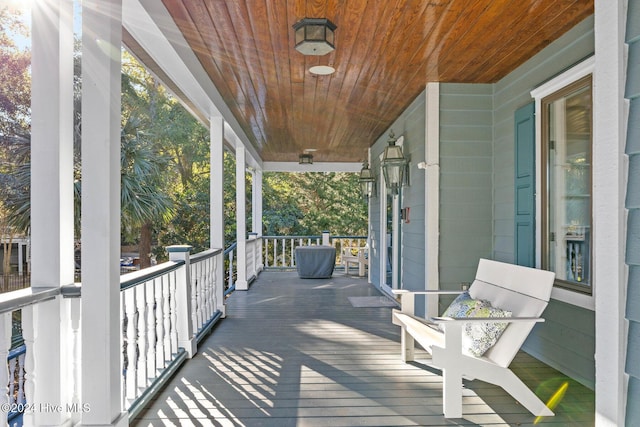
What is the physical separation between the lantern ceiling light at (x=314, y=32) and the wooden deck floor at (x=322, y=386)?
242 cm

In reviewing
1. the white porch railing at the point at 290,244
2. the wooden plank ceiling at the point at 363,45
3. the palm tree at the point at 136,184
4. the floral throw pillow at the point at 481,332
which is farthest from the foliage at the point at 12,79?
the white porch railing at the point at 290,244

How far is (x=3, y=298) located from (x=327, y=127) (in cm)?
544

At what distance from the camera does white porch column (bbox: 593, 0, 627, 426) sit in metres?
1.57

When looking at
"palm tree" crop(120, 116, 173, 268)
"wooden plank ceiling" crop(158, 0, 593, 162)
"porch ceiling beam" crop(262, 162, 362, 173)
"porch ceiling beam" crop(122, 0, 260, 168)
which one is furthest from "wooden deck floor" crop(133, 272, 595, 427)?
"porch ceiling beam" crop(262, 162, 362, 173)

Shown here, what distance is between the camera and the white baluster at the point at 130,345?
8.55 feet

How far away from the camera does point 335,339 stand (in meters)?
4.28

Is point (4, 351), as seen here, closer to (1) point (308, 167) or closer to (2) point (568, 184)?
(2) point (568, 184)

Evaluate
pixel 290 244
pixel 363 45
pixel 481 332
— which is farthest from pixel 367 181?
pixel 481 332

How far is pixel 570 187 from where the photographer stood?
334cm

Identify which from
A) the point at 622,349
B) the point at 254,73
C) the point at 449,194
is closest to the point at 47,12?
the point at 254,73

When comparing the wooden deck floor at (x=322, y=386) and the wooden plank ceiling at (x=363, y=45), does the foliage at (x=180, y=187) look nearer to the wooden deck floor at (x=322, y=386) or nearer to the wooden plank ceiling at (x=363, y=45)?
the wooden plank ceiling at (x=363, y=45)

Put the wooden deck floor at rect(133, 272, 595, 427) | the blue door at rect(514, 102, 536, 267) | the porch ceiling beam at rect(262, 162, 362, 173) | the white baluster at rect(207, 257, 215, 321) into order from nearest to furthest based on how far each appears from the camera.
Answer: the wooden deck floor at rect(133, 272, 595, 427)
the blue door at rect(514, 102, 536, 267)
the white baluster at rect(207, 257, 215, 321)
the porch ceiling beam at rect(262, 162, 362, 173)

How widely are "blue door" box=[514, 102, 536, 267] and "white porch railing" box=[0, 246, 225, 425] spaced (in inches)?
118

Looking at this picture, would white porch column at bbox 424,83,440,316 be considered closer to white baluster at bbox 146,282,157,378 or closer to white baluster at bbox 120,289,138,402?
white baluster at bbox 146,282,157,378
